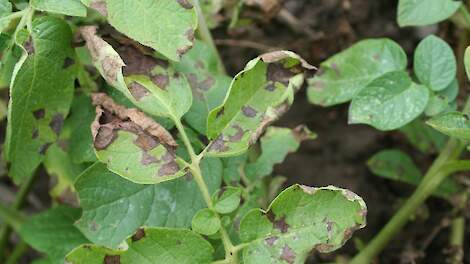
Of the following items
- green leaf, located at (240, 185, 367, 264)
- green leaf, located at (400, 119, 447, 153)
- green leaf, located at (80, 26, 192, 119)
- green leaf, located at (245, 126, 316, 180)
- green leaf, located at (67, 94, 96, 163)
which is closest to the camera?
green leaf, located at (240, 185, 367, 264)

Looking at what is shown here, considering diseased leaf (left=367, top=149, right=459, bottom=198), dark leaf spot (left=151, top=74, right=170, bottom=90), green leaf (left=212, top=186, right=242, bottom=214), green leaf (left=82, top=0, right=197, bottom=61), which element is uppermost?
green leaf (left=82, top=0, right=197, bottom=61)

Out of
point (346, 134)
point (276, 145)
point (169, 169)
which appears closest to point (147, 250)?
point (169, 169)

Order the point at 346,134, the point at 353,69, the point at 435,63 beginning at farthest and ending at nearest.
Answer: the point at 346,134, the point at 353,69, the point at 435,63

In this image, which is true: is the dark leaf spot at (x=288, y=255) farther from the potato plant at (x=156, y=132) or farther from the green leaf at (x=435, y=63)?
the green leaf at (x=435, y=63)

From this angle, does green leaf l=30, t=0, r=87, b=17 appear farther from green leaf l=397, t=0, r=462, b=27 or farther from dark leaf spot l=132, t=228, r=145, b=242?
green leaf l=397, t=0, r=462, b=27

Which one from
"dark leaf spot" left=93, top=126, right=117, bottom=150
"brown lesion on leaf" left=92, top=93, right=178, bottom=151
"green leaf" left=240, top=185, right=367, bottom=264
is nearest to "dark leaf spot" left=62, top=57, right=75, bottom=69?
"brown lesion on leaf" left=92, top=93, right=178, bottom=151

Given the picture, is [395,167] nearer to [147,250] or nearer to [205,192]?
[205,192]

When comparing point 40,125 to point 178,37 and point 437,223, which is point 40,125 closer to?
point 178,37
